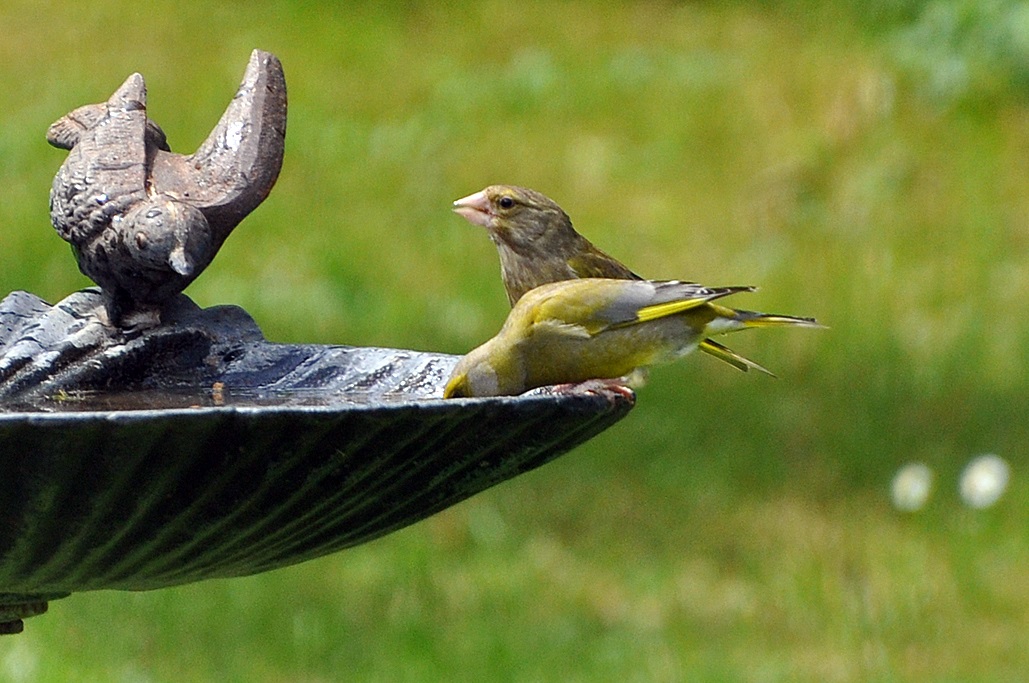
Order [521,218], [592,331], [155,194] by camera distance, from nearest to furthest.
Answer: [155,194], [592,331], [521,218]

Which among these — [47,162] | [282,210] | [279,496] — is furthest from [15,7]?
[279,496]

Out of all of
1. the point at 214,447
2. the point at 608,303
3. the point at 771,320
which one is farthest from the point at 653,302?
the point at 214,447

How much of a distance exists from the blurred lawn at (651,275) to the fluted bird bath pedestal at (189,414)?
1.75 metres

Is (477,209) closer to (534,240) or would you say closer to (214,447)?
(534,240)

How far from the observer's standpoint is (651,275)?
7.32 m

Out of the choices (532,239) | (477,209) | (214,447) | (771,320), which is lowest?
(214,447)

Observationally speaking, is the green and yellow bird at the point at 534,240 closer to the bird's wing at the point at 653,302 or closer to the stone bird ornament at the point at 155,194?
the bird's wing at the point at 653,302

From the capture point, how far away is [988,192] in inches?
318

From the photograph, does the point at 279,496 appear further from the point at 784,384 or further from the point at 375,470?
the point at 784,384

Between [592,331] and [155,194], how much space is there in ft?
2.61

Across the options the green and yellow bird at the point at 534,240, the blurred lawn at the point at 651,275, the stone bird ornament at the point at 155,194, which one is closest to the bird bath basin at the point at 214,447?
the stone bird ornament at the point at 155,194

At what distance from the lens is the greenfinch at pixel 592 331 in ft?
10.0

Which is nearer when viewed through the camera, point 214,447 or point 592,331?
point 214,447

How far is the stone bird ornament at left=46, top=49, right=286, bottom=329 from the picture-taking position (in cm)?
296
